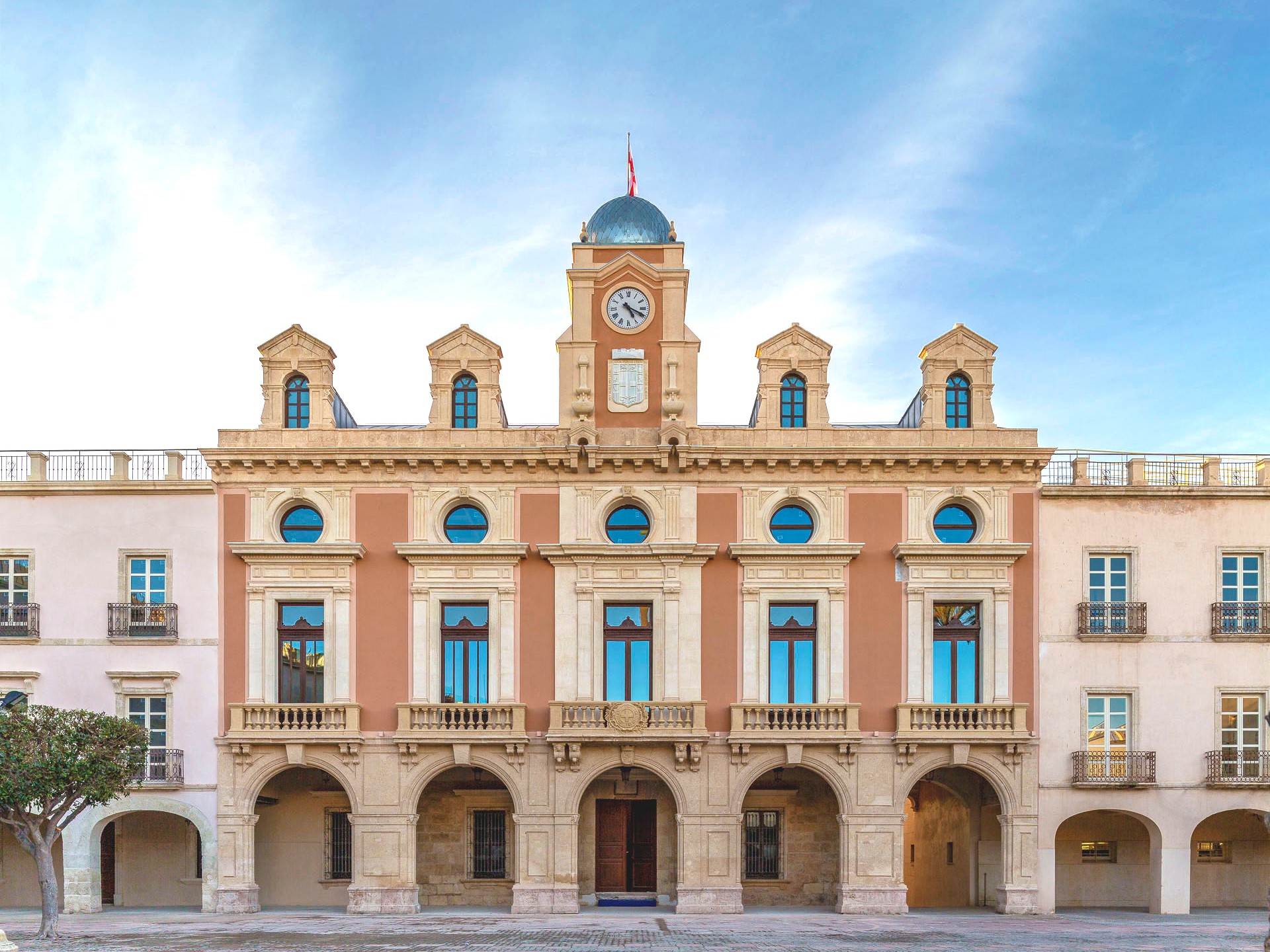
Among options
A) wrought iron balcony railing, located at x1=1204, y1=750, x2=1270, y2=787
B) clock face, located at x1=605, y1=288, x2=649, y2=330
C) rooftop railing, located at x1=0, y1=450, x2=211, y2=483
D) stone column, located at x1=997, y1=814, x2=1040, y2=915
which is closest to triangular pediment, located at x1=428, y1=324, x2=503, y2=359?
clock face, located at x1=605, y1=288, x2=649, y2=330

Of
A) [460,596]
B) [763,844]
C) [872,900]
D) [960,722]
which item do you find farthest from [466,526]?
[872,900]

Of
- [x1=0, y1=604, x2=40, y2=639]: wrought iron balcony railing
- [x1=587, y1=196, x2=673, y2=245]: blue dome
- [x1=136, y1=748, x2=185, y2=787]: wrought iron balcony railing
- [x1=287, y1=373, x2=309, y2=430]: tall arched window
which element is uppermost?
[x1=587, y1=196, x2=673, y2=245]: blue dome

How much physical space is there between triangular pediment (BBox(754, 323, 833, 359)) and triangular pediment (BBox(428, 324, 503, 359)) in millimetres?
7723

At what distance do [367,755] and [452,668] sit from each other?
10.4 ft

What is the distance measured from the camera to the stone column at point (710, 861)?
29.0 metres

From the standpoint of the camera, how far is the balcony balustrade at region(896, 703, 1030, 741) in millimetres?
29062

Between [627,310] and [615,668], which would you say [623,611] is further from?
[627,310]

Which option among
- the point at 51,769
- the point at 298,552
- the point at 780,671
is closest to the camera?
the point at 51,769

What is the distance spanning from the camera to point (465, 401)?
1224 inches

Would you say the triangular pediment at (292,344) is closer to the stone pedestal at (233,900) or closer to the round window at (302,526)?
the round window at (302,526)

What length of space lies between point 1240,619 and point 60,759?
29543 millimetres

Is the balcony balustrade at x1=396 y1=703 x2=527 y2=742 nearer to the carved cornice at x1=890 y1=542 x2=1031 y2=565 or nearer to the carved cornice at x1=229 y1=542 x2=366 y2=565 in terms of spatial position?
the carved cornice at x1=229 y1=542 x2=366 y2=565

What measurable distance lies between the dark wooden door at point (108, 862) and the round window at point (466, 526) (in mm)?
12689

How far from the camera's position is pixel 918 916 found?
28.6 meters
